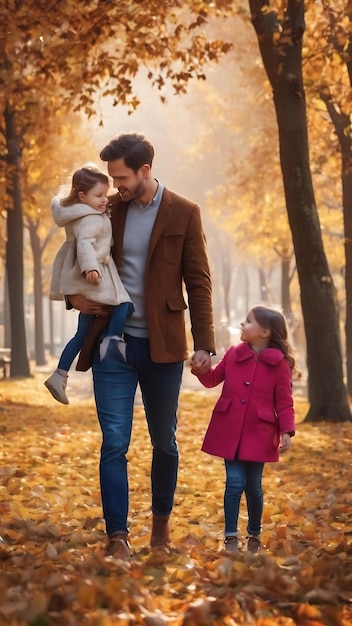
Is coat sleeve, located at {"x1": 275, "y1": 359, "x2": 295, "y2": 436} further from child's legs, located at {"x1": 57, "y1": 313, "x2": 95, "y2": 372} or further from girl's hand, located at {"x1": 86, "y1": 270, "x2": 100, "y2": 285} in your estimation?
girl's hand, located at {"x1": 86, "y1": 270, "x2": 100, "y2": 285}

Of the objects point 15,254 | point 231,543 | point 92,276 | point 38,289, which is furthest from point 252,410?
point 38,289

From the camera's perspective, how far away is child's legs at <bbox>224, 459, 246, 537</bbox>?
5785mm

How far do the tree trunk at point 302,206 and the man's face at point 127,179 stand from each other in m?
7.25

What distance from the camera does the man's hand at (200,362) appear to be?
18.2 ft

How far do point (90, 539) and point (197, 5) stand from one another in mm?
8300

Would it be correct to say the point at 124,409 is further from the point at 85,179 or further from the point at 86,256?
the point at 85,179

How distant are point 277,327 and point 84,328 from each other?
1.25 m

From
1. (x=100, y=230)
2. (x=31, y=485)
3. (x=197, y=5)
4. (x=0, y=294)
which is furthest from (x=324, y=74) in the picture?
(x=0, y=294)

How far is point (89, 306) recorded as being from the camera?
17.6ft

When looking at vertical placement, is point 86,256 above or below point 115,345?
above

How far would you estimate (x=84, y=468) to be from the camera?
30.8ft

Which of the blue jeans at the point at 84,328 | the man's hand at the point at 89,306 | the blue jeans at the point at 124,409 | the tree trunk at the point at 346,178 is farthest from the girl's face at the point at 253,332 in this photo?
the tree trunk at the point at 346,178

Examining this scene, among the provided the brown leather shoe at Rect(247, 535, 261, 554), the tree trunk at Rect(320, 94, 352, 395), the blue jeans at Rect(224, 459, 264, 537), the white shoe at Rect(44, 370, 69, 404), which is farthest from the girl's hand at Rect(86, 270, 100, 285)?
the tree trunk at Rect(320, 94, 352, 395)

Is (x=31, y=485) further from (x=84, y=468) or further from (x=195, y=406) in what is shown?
(x=195, y=406)
